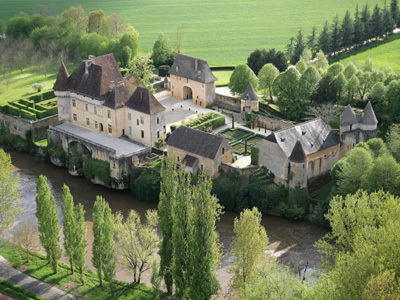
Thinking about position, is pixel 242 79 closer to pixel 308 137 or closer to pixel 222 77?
pixel 222 77

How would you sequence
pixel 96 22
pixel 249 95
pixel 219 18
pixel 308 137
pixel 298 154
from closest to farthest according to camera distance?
1. pixel 298 154
2. pixel 308 137
3. pixel 249 95
4. pixel 96 22
5. pixel 219 18

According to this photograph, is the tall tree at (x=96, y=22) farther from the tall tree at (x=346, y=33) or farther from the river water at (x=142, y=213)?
the tall tree at (x=346, y=33)

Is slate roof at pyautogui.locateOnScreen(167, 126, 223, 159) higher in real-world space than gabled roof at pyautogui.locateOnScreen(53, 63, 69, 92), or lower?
lower

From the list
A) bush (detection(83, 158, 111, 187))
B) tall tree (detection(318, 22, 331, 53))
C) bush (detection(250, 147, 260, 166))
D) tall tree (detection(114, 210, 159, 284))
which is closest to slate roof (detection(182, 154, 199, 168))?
bush (detection(250, 147, 260, 166))

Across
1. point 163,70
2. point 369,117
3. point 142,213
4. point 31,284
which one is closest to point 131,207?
point 142,213

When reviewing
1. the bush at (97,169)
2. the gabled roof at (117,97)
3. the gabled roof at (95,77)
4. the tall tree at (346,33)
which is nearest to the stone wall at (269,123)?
the gabled roof at (117,97)

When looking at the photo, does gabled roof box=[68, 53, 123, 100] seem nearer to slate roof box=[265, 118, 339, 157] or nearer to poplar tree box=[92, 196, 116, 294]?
slate roof box=[265, 118, 339, 157]
